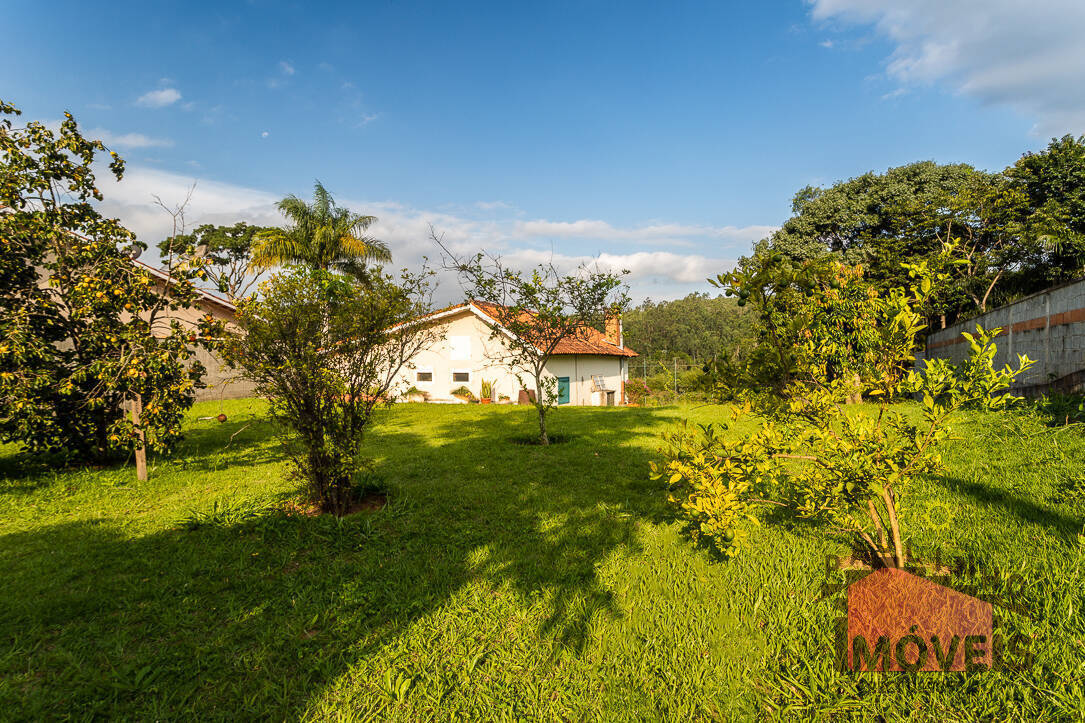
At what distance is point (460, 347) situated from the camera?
21656mm

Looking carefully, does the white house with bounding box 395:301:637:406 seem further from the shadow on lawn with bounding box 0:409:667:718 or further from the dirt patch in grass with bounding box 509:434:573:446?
the shadow on lawn with bounding box 0:409:667:718

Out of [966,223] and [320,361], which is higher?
[966,223]

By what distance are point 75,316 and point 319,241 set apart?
61.4 ft

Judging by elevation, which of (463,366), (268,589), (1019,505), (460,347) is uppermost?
(460,347)

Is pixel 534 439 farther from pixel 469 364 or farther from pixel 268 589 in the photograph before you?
pixel 469 364

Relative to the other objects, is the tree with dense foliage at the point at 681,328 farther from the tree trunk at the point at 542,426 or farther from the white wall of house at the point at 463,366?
the tree trunk at the point at 542,426

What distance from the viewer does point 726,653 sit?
2771 millimetres

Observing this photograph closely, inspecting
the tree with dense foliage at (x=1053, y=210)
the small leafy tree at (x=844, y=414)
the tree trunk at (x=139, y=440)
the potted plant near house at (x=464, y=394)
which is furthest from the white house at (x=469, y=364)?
the small leafy tree at (x=844, y=414)

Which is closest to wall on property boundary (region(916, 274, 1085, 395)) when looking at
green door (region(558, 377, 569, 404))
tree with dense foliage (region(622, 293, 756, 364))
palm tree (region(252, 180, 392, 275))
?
green door (region(558, 377, 569, 404))

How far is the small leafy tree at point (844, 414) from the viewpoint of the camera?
2.62 meters

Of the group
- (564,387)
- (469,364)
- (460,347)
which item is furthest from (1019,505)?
(460,347)

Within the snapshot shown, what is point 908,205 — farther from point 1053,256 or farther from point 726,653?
point 726,653

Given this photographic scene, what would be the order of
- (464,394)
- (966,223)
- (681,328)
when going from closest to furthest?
(966,223) < (464,394) < (681,328)

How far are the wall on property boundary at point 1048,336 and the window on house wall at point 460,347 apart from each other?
17.2 m
